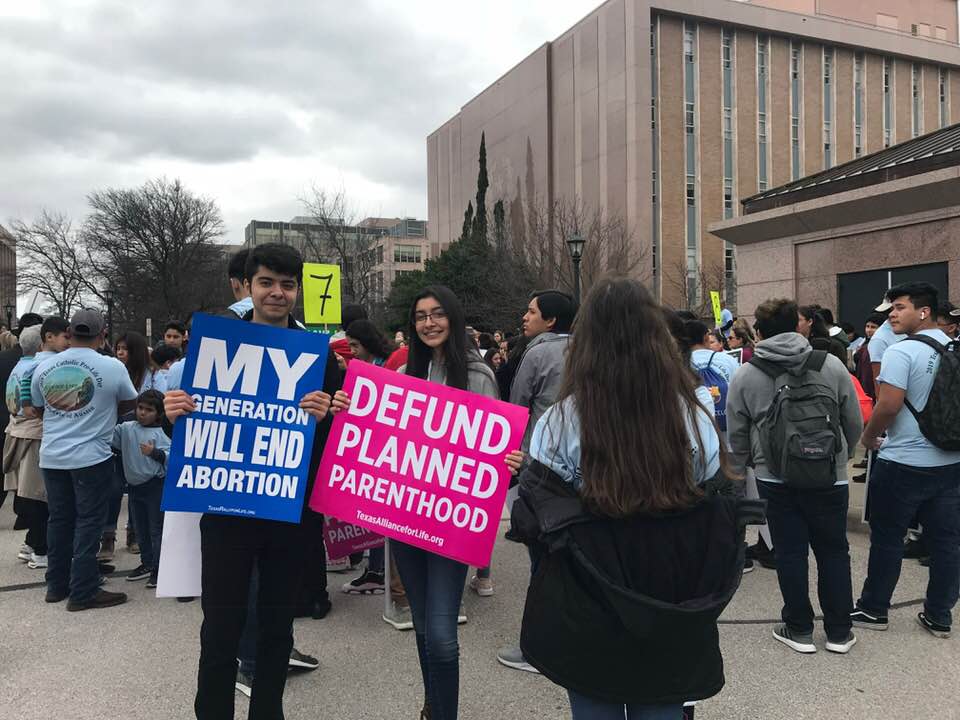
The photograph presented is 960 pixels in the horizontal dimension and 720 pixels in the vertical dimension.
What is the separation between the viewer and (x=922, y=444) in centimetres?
409

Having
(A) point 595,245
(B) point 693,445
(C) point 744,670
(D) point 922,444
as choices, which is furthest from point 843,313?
(A) point 595,245

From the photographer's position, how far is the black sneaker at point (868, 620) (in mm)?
4297

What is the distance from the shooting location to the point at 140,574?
18.0 ft

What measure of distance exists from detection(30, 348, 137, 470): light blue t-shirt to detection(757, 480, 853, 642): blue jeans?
442 centimetres

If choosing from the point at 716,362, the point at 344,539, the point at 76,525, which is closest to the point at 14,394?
the point at 76,525

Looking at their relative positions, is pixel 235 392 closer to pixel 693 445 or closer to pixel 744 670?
pixel 693 445

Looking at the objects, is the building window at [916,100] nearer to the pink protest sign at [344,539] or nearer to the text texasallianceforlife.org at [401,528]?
the pink protest sign at [344,539]

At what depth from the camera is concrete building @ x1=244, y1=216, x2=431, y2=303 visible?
3778 cm

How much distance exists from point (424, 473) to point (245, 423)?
0.79m

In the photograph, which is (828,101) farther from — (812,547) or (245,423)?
(245,423)

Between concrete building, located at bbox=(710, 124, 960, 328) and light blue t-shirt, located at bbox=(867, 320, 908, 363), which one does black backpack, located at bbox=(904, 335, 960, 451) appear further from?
concrete building, located at bbox=(710, 124, 960, 328)

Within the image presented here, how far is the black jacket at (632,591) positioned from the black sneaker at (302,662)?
90.8 inches

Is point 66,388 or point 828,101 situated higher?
point 828,101

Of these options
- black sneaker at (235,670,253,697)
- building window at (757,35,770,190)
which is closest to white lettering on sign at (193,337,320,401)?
black sneaker at (235,670,253,697)
